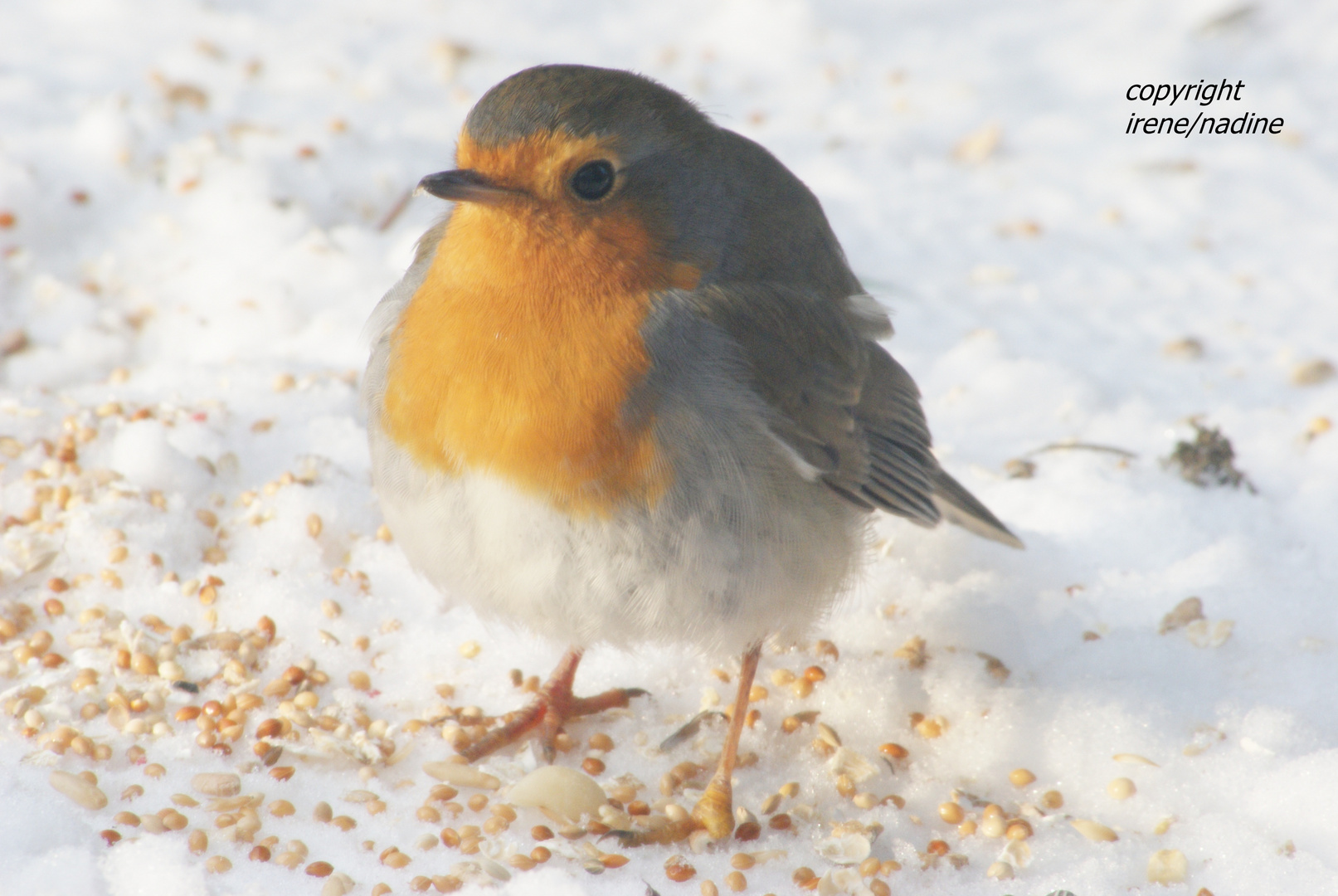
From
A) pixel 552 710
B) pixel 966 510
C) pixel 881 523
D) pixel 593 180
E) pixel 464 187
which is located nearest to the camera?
pixel 464 187

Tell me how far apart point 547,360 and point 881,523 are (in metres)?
1.52

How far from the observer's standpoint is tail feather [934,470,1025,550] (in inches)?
128

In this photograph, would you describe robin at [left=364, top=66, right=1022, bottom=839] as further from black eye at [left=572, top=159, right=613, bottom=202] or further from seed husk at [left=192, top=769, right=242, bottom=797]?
seed husk at [left=192, top=769, right=242, bottom=797]

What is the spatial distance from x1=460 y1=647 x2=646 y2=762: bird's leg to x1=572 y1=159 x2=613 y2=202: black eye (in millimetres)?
1108

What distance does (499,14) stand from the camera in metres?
6.27

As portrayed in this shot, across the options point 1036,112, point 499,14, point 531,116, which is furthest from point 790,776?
point 499,14

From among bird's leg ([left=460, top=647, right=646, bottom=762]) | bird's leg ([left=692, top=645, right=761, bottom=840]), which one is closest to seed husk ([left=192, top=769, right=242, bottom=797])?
bird's leg ([left=460, top=647, right=646, bottom=762])

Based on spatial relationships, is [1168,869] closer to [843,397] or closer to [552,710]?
[843,397]

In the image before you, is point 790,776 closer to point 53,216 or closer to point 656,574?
point 656,574

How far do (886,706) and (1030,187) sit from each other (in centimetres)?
311

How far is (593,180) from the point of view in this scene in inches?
96.1

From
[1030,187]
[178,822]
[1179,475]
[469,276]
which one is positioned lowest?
[178,822]

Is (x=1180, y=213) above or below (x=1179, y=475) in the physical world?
above

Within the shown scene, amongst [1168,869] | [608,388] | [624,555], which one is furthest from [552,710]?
[1168,869]
